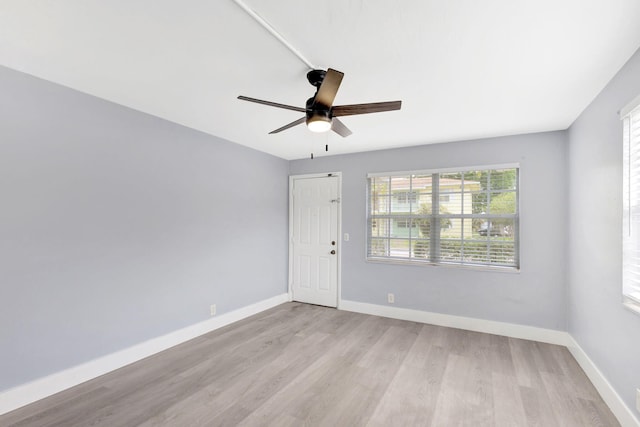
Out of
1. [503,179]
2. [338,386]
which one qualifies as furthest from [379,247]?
[338,386]

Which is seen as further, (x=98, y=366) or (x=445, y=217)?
(x=445, y=217)

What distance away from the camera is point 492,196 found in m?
3.79

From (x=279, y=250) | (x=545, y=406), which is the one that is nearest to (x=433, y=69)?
(x=545, y=406)

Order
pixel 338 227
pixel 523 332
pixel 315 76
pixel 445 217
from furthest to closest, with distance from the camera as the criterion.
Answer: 1. pixel 338 227
2. pixel 445 217
3. pixel 523 332
4. pixel 315 76

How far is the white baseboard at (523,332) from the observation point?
2148mm

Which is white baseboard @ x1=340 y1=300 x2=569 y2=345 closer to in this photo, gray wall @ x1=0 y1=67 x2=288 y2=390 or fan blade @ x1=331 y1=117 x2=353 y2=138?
gray wall @ x1=0 y1=67 x2=288 y2=390

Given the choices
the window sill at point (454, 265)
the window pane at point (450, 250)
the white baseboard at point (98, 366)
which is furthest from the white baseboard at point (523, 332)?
the white baseboard at point (98, 366)

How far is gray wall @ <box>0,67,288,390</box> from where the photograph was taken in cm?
224

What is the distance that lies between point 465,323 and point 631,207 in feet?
7.73

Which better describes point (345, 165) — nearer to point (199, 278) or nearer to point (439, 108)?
point (439, 108)

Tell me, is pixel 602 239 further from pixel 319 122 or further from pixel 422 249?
pixel 319 122

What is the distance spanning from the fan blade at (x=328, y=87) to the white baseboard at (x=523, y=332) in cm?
276

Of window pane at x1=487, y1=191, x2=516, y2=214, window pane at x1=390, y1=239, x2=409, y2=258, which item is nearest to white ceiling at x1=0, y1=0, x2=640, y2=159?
window pane at x1=487, y1=191, x2=516, y2=214

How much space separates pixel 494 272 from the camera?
12.3ft
